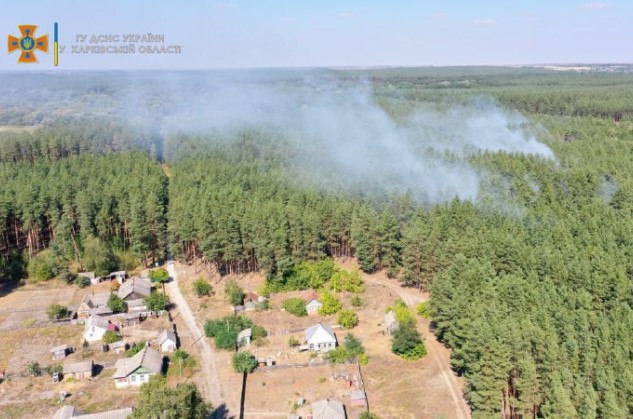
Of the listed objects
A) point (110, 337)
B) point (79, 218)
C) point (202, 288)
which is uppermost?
point (79, 218)

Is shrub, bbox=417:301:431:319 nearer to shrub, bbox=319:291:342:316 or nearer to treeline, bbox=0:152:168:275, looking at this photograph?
shrub, bbox=319:291:342:316

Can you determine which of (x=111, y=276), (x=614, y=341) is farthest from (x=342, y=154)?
(x=614, y=341)

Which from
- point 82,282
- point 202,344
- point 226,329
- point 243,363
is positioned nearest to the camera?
point 243,363

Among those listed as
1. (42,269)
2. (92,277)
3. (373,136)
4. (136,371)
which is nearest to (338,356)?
(136,371)

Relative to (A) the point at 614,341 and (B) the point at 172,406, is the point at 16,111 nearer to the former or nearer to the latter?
(B) the point at 172,406

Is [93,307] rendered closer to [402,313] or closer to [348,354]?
[348,354]
